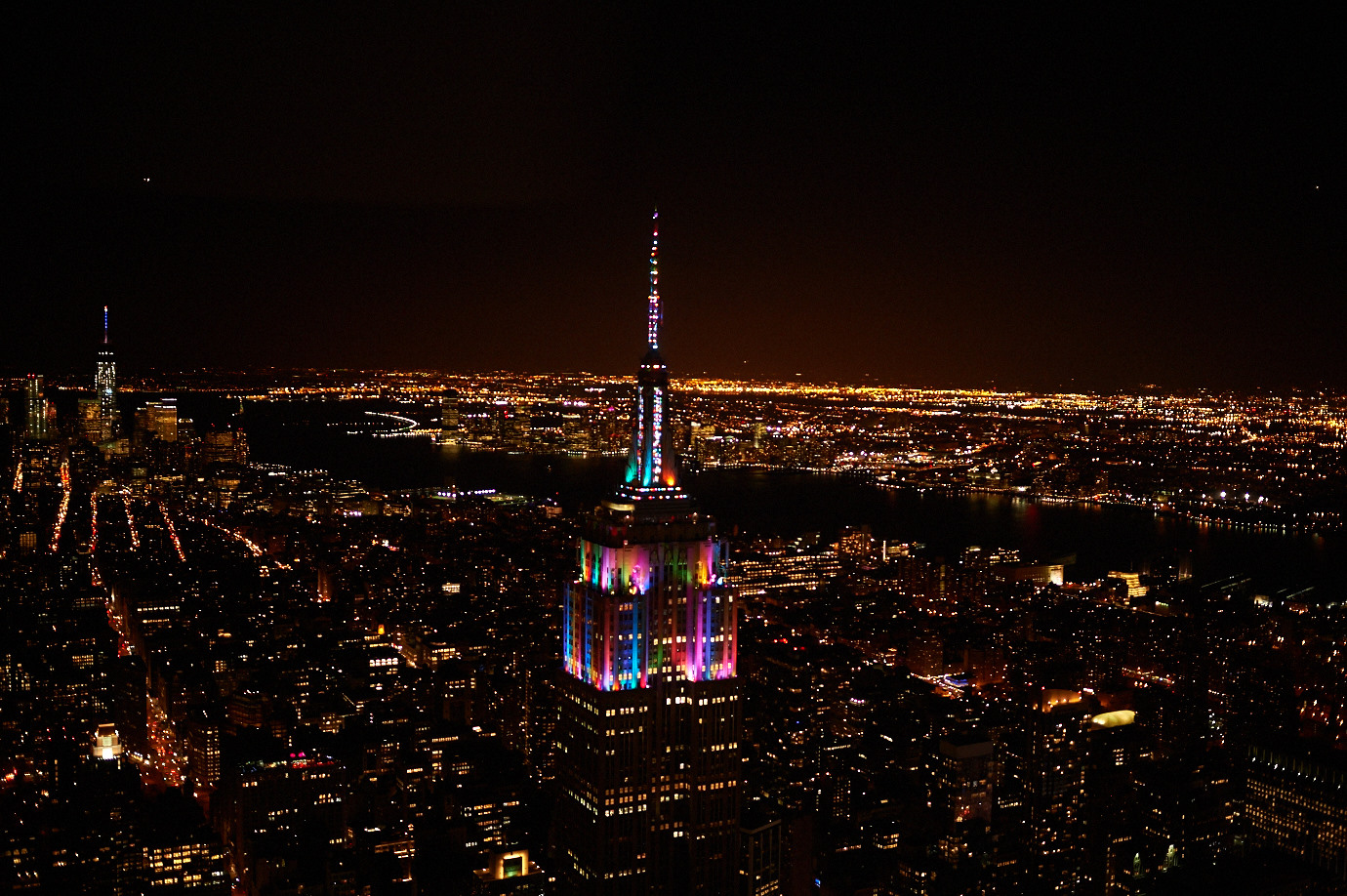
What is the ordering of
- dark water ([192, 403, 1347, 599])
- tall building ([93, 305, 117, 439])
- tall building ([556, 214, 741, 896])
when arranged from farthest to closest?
dark water ([192, 403, 1347, 599]) < tall building ([93, 305, 117, 439]) < tall building ([556, 214, 741, 896])

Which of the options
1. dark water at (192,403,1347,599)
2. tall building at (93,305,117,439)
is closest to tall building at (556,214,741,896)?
tall building at (93,305,117,439)

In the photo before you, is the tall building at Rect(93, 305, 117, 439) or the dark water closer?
the tall building at Rect(93, 305, 117, 439)

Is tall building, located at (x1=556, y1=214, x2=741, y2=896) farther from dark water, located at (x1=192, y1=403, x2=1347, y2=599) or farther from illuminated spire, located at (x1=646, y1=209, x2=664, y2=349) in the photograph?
dark water, located at (x1=192, y1=403, x2=1347, y2=599)

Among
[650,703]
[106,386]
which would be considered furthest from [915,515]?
[650,703]

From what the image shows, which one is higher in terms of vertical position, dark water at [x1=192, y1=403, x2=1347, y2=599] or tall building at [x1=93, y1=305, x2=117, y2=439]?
tall building at [x1=93, y1=305, x2=117, y2=439]

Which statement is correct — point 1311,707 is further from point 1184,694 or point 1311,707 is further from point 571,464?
point 571,464

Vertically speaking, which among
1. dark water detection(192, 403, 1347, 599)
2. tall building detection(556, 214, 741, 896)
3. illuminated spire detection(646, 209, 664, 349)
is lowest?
dark water detection(192, 403, 1347, 599)

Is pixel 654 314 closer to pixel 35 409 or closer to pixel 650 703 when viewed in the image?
pixel 650 703
